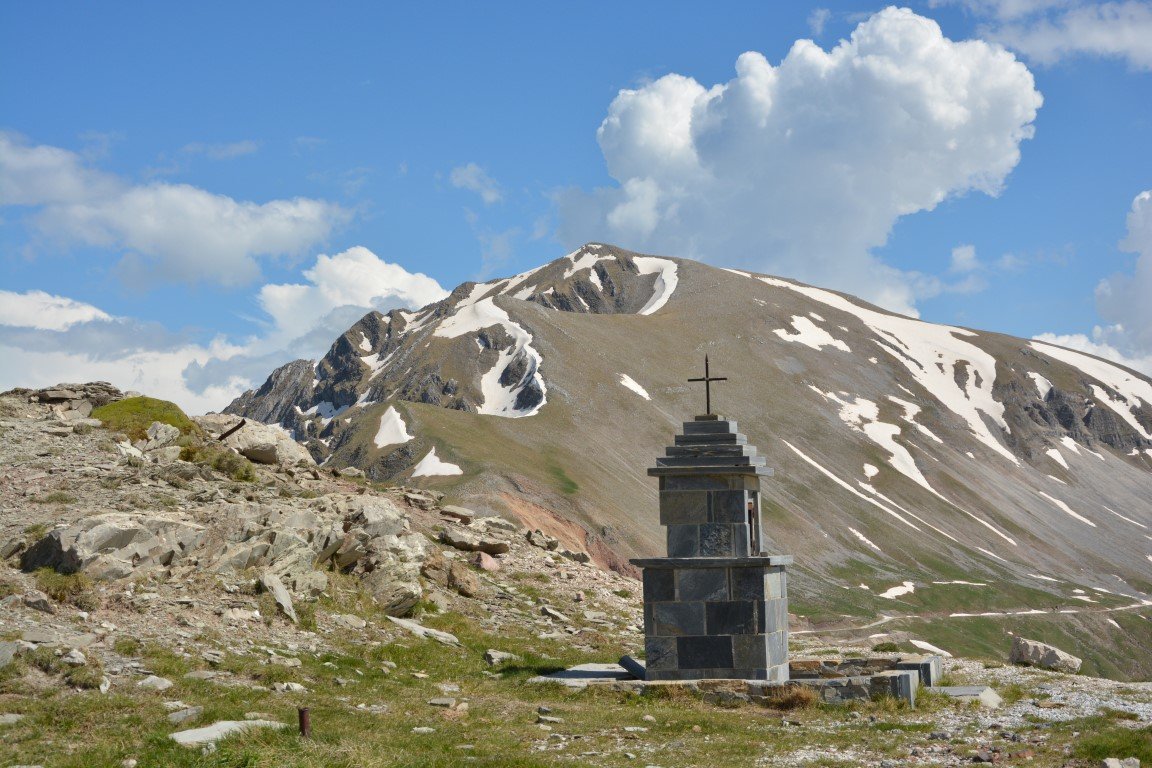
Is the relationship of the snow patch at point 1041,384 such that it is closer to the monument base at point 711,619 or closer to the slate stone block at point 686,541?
the slate stone block at point 686,541

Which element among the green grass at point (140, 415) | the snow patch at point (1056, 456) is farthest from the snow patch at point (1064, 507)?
the green grass at point (140, 415)

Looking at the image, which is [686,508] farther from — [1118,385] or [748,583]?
[1118,385]

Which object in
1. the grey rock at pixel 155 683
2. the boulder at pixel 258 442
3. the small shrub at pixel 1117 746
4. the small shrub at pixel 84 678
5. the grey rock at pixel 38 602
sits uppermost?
the boulder at pixel 258 442

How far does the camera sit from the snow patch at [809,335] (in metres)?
167

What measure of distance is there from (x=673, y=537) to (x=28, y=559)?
1304cm

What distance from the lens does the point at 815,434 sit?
437 feet

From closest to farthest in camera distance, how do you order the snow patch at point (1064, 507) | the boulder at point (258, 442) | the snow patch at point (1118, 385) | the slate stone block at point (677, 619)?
the slate stone block at point (677, 619), the boulder at point (258, 442), the snow patch at point (1064, 507), the snow patch at point (1118, 385)

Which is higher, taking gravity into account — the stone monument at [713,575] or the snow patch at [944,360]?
the snow patch at [944,360]

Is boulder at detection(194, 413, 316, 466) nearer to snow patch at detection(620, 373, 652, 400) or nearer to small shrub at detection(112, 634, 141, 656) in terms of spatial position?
small shrub at detection(112, 634, 141, 656)

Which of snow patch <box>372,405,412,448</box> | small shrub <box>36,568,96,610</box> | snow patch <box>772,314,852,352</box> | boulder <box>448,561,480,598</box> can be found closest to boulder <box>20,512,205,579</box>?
small shrub <box>36,568,96,610</box>

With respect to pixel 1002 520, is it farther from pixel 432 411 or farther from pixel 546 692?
pixel 546 692

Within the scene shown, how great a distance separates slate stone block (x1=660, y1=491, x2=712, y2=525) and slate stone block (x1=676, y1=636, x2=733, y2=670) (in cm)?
245

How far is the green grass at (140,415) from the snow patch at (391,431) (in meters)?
49.4

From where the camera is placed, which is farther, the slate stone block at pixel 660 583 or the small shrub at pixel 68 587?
the slate stone block at pixel 660 583
